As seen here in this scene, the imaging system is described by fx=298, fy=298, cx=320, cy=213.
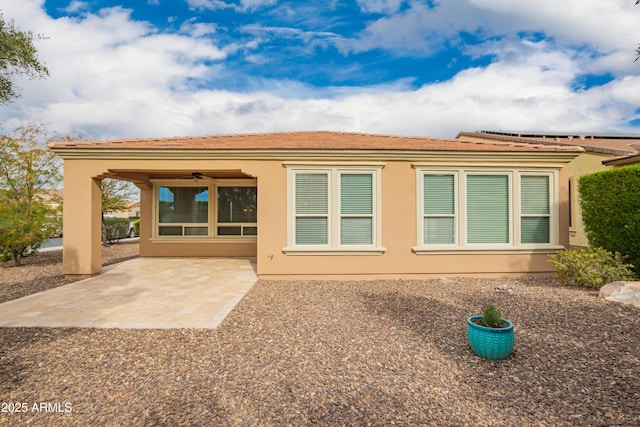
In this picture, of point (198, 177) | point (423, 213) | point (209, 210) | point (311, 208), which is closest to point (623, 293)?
point (423, 213)

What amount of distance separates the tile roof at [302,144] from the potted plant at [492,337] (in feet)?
16.1

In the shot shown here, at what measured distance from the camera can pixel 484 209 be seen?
7.70 m

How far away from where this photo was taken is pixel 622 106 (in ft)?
90.9

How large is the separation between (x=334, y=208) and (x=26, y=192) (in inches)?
411

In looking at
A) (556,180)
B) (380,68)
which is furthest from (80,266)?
(380,68)

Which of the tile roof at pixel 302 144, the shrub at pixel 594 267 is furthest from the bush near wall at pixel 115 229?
the shrub at pixel 594 267

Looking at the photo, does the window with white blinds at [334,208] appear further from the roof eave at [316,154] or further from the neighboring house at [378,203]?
the roof eave at [316,154]

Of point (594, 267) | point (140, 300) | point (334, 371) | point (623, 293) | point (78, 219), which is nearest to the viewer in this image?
point (334, 371)

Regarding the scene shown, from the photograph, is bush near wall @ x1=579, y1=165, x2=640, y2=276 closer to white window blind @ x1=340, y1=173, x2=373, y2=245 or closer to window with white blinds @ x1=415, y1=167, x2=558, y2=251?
window with white blinds @ x1=415, y1=167, x2=558, y2=251

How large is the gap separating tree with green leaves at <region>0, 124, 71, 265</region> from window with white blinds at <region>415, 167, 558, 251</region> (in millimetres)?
11760

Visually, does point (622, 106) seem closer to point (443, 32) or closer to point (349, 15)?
point (443, 32)

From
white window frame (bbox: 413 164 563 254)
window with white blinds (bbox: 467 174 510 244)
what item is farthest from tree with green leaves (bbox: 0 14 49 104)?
window with white blinds (bbox: 467 174 510 244)

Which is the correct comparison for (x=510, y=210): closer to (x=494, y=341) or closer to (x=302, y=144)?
(x=494, y=341)

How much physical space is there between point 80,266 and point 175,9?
28.7ft
